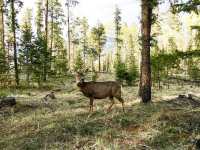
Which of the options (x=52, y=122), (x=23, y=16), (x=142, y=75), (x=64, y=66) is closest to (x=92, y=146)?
(x=52, y=122)

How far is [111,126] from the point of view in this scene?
13617mm

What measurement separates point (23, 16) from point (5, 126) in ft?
257

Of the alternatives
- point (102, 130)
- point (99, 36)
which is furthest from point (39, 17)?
point (102, 130)

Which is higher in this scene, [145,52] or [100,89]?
[145,52]

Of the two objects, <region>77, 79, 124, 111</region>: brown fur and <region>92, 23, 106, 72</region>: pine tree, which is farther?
<region>92, 23, 106, 72</region>: pine tree

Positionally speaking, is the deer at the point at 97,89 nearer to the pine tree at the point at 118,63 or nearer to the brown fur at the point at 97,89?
the brown fur at the point at 97,89

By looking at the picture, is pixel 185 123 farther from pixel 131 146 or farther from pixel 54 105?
pixel 54 105

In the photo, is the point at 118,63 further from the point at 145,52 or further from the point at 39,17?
the point at 39,17

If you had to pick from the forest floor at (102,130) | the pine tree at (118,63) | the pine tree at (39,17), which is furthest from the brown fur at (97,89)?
the pine tree at (39,17)

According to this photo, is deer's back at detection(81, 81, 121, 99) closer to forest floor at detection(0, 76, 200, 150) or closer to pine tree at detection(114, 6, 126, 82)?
forest floor at detection(0, 76, 200, 150)

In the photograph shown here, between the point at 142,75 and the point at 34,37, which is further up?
the point at 34,37

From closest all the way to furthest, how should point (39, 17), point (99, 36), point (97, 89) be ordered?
point (97, 89), point (39, 17), point (99, 36)

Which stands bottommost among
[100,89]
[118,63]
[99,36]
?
[100,89]

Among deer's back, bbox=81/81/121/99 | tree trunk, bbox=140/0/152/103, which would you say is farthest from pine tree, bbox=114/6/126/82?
deer's back, bbox=81/81/121/99
